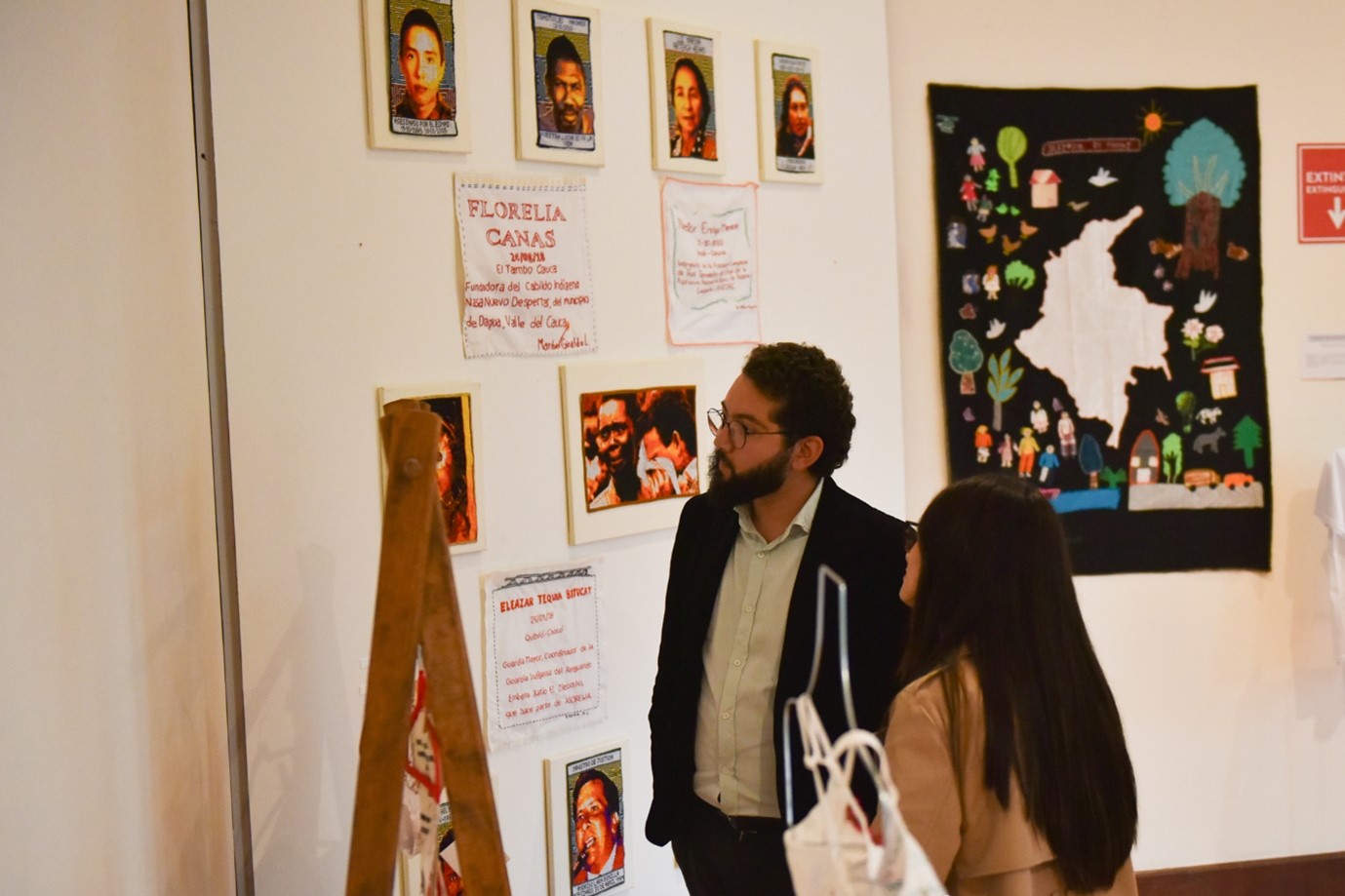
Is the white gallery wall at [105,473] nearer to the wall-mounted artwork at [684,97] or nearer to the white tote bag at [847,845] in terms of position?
the wall-mounted artwork at [684,97]

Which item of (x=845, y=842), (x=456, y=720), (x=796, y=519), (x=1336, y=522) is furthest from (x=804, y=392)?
(x=1336, y=522)

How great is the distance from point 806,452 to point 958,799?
812 mm

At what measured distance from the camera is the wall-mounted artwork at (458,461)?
7.84 feet

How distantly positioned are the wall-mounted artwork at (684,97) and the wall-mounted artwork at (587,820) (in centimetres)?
136

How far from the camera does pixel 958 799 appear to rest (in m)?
1.48

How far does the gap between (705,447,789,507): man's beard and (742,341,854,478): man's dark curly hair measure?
6 cm

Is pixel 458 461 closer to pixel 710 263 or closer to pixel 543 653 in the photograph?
pixel 543 653

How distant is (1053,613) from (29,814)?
151 cm

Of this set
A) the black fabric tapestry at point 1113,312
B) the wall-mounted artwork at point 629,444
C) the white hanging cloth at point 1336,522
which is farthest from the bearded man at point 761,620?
the white hanging cloth at point 1336,522

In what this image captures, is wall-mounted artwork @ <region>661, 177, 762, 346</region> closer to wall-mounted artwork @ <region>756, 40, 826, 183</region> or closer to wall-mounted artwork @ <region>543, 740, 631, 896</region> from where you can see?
wall-mounted artwork @ <region>756, 40, 826, 183</region>

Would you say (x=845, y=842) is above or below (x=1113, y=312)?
below

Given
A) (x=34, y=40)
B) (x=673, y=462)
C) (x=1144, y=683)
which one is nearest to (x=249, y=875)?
(x=673, y=462)

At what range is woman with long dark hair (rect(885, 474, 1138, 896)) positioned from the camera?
1457mm

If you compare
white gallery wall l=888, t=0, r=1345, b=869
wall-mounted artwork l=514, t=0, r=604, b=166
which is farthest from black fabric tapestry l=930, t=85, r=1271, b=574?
wall-mounted artwork l=514, t=0, r=604, b=166
